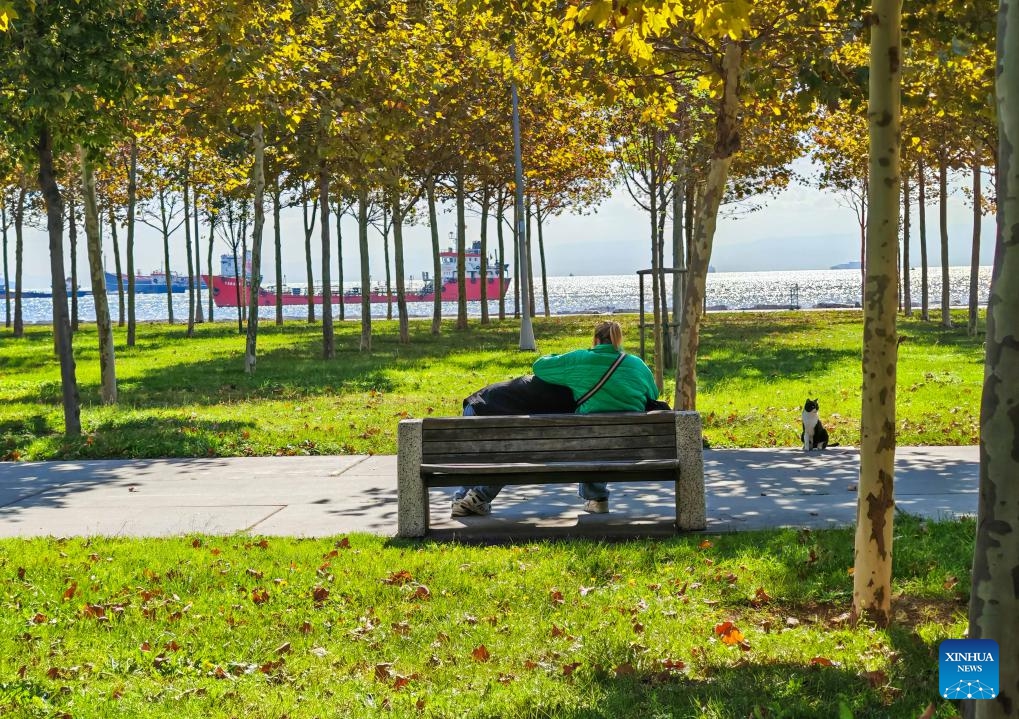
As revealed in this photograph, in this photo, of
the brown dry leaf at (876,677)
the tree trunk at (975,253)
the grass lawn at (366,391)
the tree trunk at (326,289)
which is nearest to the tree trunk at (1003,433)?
the brown dry leaf at (876,677)

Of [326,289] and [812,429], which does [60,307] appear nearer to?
[812,429]

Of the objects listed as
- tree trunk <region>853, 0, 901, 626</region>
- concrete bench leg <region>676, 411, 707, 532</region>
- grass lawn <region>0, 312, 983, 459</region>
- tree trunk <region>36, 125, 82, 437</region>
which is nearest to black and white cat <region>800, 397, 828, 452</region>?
grass lawn <region>0, 312, 983, 459</region>

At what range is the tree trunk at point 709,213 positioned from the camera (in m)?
11.6

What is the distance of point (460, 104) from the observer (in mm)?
32781

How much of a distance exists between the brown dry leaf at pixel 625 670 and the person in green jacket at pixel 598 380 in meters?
3.30

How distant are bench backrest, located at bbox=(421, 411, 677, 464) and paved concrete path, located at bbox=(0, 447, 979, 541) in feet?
1.78

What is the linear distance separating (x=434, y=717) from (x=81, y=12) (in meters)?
9.85

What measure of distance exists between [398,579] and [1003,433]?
3920mm

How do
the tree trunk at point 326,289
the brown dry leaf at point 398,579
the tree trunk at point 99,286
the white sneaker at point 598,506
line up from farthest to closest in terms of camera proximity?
the tree trunk at point 326,289 → the tree trunk at point 99,286 → the white sneaker at point 598,506 → the brown dry leaf at point 398,579

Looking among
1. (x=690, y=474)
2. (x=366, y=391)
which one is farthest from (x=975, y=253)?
(x=690, y=474)

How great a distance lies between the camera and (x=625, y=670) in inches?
185

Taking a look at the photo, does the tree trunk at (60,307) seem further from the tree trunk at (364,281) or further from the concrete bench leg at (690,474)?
the tree trunk at (364,281)

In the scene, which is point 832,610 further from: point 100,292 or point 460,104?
point 460,104

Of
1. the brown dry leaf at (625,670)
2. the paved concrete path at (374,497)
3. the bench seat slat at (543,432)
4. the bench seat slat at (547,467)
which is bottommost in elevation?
the paved concrete path at (374,497)
